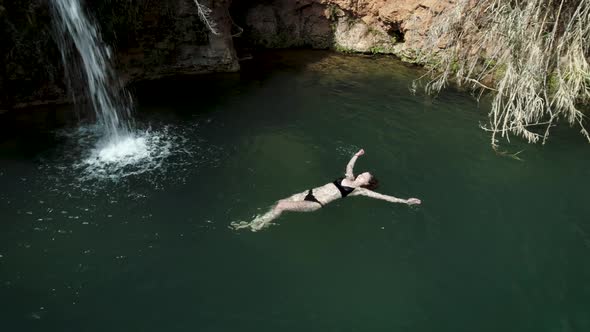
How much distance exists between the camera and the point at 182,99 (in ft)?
41.2

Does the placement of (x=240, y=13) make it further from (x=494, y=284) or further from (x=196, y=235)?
(x=494, y=284)

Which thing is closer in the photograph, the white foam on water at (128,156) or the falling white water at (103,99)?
the white foam on water at (128,156)

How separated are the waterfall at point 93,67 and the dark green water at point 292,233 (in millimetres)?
618

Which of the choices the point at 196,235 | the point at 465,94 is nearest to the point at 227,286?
the point at 196,235

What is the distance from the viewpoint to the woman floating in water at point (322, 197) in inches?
313

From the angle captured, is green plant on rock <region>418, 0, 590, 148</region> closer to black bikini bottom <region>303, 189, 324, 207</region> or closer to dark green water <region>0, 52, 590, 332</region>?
dark green water <region>0, 52, 590, 332</region>

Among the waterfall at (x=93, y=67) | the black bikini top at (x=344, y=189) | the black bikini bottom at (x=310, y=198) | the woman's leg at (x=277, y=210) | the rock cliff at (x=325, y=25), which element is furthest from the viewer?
the rock cliff at (x=325, y=25)

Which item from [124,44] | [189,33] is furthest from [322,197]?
[189,33]

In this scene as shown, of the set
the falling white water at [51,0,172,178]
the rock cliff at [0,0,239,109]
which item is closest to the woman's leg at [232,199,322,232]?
the falling white water at [51,0,172,178]

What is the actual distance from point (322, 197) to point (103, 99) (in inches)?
269

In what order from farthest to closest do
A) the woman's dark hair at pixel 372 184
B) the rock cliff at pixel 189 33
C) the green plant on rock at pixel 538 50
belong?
1. the rock cliff at pixel 189 33
2. the green plant on rock at pixel 538 50
3. the woman's dark hair at pixel 372 184

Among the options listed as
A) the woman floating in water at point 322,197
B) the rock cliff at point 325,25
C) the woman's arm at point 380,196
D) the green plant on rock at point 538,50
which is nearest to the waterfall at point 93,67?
the woman floating in water at point 322,197

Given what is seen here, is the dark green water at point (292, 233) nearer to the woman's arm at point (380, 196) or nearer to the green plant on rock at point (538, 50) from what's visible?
the woman's arm at point (380, 196)

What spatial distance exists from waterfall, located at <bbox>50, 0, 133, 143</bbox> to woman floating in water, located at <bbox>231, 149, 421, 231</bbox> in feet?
15.5
